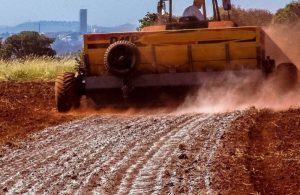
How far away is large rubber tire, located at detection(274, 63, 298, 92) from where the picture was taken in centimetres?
1266

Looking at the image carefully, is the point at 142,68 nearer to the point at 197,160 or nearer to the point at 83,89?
the point at 83,89

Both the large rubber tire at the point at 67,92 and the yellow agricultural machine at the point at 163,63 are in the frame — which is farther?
the large rubber tire at the point at 67,92

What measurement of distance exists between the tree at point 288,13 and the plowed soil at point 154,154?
27.3 m

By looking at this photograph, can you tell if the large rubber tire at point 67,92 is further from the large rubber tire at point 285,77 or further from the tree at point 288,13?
the tree at point 288,13

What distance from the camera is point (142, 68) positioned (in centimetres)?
1259

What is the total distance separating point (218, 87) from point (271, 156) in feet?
16.4

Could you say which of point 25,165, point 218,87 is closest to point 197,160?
point 25,165

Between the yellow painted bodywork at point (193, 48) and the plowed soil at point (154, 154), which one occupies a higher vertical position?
the yellow painted bodywork at point (193, 48)

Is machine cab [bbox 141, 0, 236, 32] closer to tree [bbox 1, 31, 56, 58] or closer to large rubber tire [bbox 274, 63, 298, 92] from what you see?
large rubber tire [bbox 274, 63, 298, 92]

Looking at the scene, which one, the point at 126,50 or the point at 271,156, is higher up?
the point at 126,50

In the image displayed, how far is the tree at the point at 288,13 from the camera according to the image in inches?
1482

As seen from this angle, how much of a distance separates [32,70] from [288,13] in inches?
782

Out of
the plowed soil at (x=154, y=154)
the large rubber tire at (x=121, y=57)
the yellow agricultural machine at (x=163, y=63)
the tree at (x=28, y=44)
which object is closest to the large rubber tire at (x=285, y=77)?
the yellow agricultural machine at (x=163, y=63)

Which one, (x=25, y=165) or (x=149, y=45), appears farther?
(x=149, y=45)
